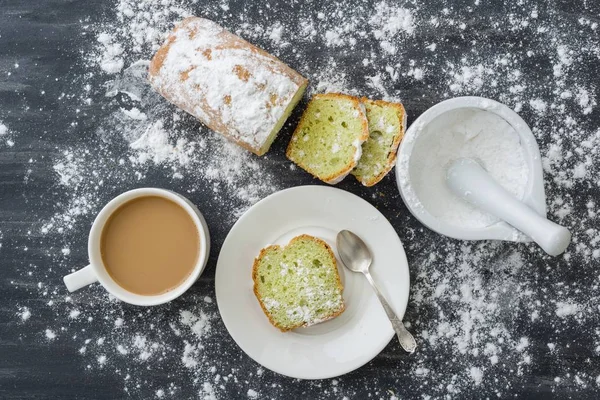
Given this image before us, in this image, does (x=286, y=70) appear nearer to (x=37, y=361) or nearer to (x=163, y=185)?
(x=163, y=185)

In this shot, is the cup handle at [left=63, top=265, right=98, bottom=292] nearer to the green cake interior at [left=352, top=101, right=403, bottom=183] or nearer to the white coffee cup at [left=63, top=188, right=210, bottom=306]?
the white coffee cup at [left=63, top=188, right=210, bottom=306]

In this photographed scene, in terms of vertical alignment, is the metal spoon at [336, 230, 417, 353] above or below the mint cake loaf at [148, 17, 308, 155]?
below

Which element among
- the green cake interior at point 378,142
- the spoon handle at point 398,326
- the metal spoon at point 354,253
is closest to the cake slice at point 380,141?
the green cake interior at point 378,142

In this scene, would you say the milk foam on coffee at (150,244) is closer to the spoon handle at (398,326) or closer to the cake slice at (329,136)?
the cake slice at (329,136)

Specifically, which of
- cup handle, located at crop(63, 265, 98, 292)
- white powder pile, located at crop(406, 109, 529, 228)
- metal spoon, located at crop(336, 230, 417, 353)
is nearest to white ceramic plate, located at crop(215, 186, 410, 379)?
metal spoon, located at crop(336, 230, 417, 353)

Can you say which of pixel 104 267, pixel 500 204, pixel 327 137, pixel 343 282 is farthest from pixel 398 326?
pixel 104 267
